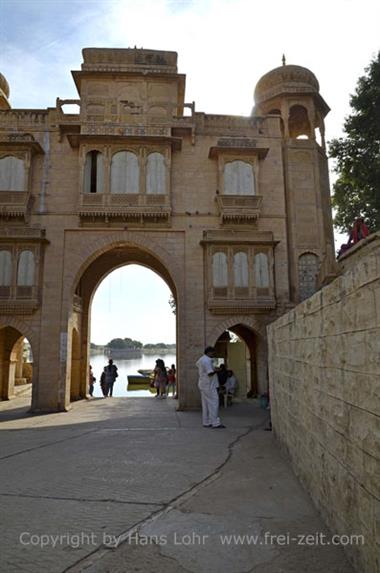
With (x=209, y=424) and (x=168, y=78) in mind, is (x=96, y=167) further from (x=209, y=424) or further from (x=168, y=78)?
(x=209, y=424)

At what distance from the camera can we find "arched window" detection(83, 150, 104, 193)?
16.6m

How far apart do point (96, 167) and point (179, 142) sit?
3.46m

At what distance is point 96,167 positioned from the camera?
16828 millimetres

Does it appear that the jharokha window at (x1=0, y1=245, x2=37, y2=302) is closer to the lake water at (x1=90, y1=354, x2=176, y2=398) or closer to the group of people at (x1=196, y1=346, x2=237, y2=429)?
the group of people at (x1=196, y1=346, x2=237, y2=429)

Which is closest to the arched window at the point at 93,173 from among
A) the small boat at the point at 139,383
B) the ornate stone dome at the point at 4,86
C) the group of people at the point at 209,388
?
the ornate stone dome at the point at 4,86

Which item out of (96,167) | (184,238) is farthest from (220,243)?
(96,167)

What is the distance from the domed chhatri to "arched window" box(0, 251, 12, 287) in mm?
8696

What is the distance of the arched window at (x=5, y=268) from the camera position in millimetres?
15695

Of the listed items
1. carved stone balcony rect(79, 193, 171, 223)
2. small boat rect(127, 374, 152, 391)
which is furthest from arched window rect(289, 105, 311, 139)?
small boat rect(127, 374, 152, 391)

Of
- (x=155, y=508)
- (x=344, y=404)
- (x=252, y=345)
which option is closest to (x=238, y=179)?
(x=252, y=345)

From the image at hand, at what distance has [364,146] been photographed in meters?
18.0

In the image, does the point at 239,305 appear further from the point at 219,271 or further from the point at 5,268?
the point at 5,268

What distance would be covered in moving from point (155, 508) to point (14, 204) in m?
14.1

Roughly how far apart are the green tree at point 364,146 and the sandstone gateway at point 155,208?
119cm
